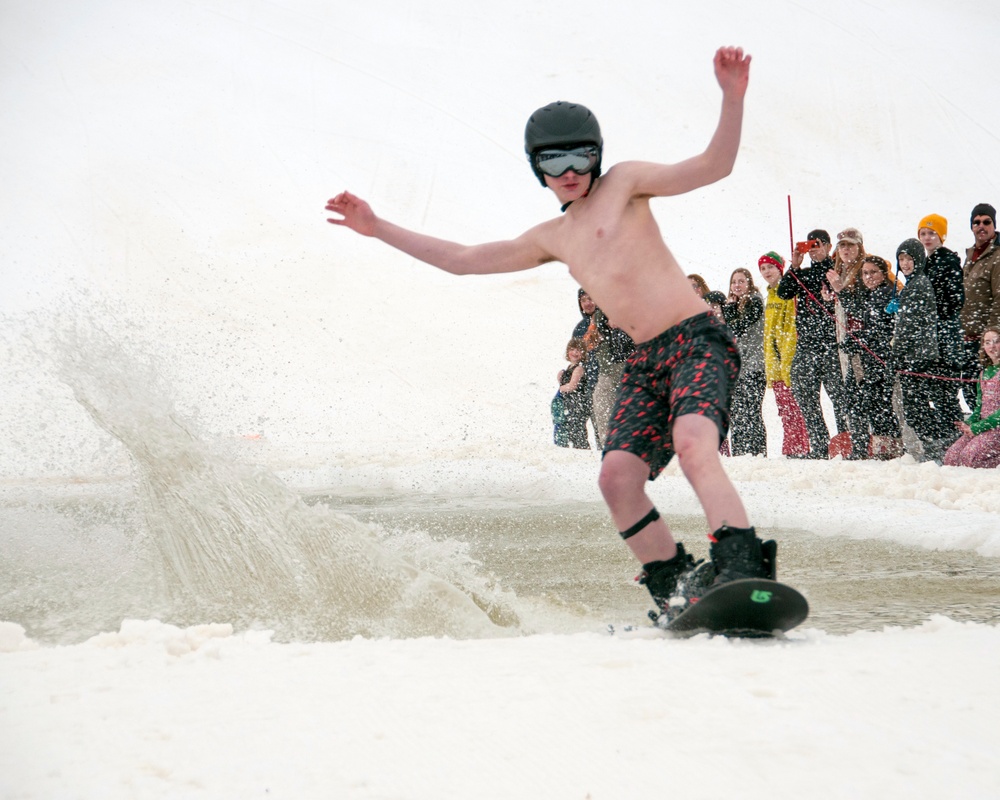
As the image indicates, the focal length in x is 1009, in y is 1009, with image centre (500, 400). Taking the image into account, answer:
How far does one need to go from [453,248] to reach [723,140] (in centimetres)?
91

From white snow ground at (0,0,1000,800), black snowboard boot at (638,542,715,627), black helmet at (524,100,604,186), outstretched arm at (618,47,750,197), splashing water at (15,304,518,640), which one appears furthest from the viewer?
splashing water at (15,304,518,640)

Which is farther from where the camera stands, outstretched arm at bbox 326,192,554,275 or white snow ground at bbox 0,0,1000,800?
outstretched arm at bbox 326,192,554,275

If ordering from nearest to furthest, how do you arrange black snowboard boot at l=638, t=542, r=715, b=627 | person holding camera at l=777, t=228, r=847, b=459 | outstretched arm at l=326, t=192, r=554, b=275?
black snowboard boot at l=638, t=542, r=715, b=627
outstretched arm at l=326, t=192, r=554, b=275
person holding camera at l=777, t=228, r=847, b=459

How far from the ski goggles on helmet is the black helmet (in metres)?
0.01

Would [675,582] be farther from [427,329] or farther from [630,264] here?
[427,329]

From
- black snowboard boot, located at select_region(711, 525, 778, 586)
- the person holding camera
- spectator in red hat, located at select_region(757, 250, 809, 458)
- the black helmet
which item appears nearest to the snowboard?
black snowboard boot, located at select_region(711, 525, 778, 586)

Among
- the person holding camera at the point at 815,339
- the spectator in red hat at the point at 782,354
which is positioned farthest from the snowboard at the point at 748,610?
the spectator in red hat at the point at 782,354

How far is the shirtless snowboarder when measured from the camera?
2375 mm

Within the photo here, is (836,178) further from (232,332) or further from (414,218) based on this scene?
(232,332)

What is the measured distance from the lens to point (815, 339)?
260 inches

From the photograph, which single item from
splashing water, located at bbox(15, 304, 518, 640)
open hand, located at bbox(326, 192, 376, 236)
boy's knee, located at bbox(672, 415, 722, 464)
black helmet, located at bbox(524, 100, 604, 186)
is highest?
black helmet, located at bbox(524, 100, 604, 186)

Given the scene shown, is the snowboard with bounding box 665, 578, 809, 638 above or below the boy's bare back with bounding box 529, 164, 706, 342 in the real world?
below

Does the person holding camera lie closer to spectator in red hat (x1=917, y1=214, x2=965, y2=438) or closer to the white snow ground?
spectator in red hat (x1=917, y1=214, x2=965, y2=438)

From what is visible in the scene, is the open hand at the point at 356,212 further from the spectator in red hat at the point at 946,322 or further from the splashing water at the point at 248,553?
the spectator in red hat at the point at 946,322
